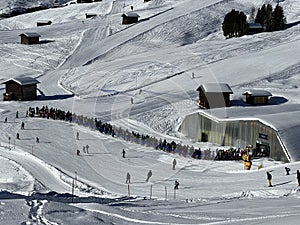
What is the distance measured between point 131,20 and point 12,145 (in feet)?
171

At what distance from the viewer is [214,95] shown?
45250 millimetres

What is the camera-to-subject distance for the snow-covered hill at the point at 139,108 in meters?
18.7

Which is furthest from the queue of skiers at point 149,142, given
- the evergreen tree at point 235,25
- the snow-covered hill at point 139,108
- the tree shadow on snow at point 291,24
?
the tree shadow on snow at point 291,24

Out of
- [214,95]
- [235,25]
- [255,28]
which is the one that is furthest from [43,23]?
[214,95]

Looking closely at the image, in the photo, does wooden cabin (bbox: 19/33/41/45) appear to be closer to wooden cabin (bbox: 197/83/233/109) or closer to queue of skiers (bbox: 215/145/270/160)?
wooden cabin (bbox: 197/83/233/109)

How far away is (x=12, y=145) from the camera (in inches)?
1390

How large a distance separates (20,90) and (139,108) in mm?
11828

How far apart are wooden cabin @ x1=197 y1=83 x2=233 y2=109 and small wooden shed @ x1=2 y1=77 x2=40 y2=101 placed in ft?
54.4

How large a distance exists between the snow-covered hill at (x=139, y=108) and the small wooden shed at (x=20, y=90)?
3.51 ft

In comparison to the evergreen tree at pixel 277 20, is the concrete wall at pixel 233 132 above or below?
below

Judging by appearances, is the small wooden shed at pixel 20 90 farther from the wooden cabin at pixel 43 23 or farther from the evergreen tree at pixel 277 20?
the wooden cabin at pixel 43 23

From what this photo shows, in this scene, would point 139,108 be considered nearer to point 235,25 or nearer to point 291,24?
point 235,25

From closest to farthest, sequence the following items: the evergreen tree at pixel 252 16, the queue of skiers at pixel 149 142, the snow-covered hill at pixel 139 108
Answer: the snow-covered hill at pixel 139 108 < the queue of skiers at pixel 149 142 < the evergreen tree at pixel 252 16

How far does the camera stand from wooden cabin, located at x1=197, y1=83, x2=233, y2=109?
4450 centimetres
